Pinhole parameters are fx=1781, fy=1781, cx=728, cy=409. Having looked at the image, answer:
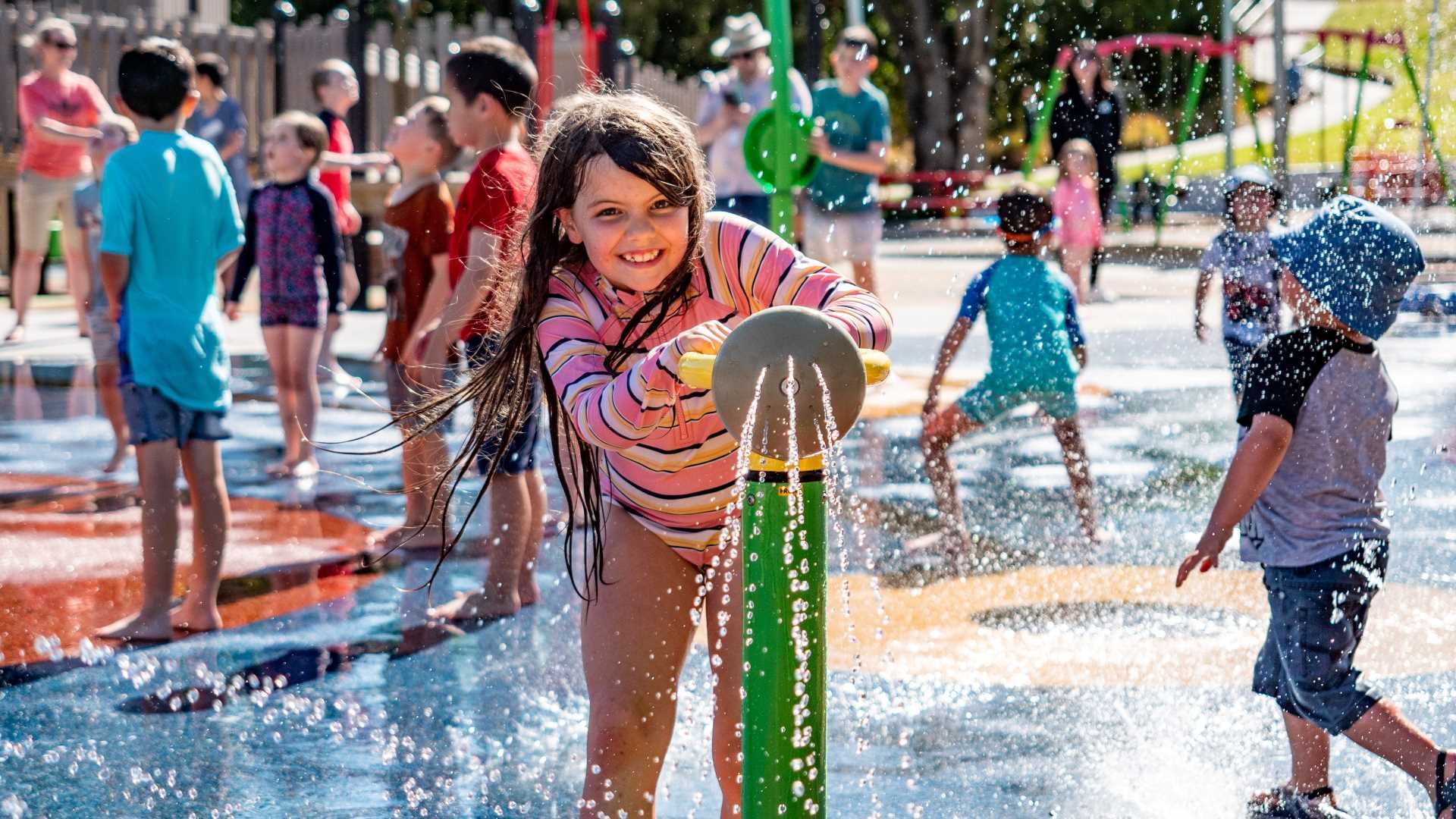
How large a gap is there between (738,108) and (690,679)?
575cm

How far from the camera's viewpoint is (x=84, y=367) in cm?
1013

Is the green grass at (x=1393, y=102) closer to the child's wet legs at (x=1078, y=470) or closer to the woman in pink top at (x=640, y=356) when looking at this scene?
the child's wet legs at (x=1078, y=470)

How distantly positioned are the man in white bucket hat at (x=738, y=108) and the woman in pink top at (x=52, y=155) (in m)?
3.62

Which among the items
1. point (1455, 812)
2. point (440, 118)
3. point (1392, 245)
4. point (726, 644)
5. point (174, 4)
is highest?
point (174, 4)

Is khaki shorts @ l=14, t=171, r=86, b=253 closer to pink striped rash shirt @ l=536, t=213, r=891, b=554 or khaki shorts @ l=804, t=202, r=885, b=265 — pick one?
khaki shorts @ l=804, t=202, r=885, b=265

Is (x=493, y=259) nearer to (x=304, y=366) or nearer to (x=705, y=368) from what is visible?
(x=304, y=366)

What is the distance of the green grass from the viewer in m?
12.7

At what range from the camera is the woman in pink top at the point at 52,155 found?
1058 cm

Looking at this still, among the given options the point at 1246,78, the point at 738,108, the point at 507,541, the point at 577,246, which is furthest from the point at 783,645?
the point at 1246,78

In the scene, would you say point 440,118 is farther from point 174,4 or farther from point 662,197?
point 174,4

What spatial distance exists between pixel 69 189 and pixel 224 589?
6.64 meters

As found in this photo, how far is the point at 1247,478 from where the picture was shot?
10.8ft

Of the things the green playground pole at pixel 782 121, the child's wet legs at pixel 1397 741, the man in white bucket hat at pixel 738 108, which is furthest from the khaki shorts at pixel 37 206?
the child's wet legs at pixel 1397 741

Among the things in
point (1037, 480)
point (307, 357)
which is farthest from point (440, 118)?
point (1037, 480)
